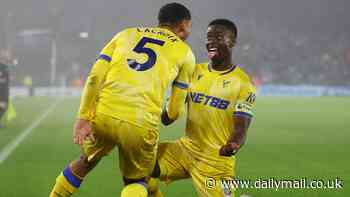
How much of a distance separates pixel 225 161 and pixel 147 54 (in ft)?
4.32

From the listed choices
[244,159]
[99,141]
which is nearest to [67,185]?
[99,141]

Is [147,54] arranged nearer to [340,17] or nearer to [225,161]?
[225,161]

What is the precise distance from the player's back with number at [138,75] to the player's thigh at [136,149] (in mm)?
61

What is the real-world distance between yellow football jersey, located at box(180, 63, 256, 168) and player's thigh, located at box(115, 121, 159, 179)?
2.49 ft

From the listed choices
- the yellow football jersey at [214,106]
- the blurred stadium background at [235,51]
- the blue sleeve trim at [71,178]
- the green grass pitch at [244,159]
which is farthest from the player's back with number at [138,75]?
the blurred stadium background at [235,51]

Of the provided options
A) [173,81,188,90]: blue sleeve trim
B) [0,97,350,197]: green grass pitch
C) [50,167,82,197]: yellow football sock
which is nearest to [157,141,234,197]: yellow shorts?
[50,167,82,197]: yellow football sock

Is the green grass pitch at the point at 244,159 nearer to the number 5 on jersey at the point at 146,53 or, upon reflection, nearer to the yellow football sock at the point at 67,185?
the yellow football sock at the point at 67,185

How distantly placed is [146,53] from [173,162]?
1290 mm

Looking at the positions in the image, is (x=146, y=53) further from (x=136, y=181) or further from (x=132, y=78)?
(x=136, y=181)

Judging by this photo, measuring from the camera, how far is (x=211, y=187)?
201 inches

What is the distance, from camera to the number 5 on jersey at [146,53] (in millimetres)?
4406

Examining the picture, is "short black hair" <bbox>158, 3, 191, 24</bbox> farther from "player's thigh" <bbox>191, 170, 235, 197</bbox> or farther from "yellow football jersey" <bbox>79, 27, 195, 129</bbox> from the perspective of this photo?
"player's thigh" <bbox>191, 170, 235, 197</bbox>

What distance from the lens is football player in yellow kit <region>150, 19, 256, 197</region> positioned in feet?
17.0

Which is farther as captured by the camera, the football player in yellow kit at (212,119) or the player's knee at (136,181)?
the football player in yellow kit at (212,119)
